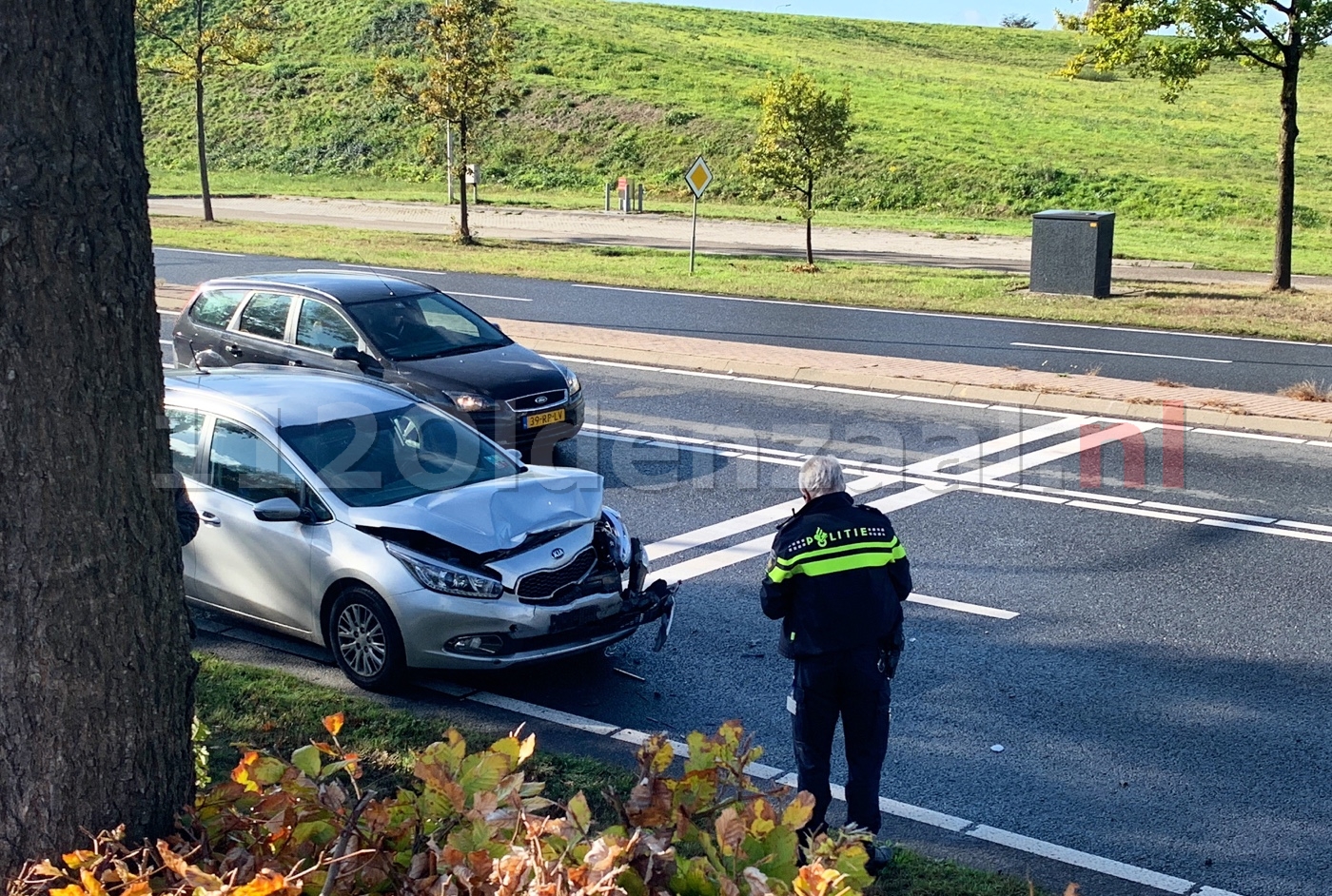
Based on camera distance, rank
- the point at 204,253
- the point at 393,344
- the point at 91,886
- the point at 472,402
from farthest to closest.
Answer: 1. the point at 204,253
2. the point at 393,344
3. the point at 472,402
4. the point at 91,886

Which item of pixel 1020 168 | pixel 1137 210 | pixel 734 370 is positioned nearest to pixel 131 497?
pixel 734 370

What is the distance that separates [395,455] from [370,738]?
2094 millimetres

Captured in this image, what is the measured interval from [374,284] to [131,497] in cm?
1003

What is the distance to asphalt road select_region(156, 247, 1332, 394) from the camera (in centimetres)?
1733

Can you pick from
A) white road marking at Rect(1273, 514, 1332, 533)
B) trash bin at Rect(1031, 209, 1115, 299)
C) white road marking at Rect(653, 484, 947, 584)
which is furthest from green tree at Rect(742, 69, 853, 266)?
white road marking at Rect(653, 484, 947, 584)

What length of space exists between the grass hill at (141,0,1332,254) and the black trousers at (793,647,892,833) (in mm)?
36326

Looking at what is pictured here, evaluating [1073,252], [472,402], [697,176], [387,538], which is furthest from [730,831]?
[697,176]

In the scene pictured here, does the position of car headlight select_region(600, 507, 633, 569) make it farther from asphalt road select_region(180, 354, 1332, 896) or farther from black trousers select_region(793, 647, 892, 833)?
black trousers select_region(793, 647, 892, 833)

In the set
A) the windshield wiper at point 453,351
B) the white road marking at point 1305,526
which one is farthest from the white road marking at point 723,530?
the windshield wiper at point 453,351

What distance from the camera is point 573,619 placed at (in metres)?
7.34

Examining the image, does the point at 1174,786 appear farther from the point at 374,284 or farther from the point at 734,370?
the point at 734,370

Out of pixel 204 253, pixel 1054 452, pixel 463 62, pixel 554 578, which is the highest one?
pixel 463 62

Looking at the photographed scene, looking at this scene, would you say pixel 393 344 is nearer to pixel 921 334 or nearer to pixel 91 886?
pixel 921 334

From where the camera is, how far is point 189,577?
8.14 m
